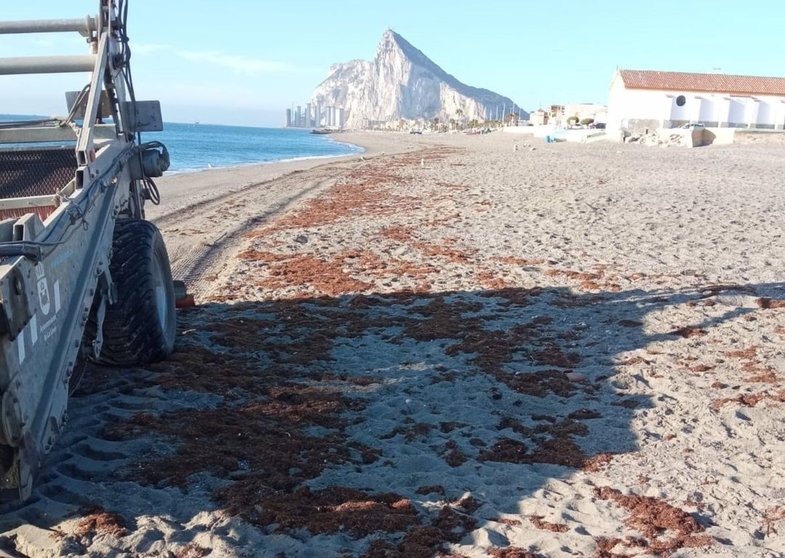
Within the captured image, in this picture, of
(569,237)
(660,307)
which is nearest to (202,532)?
(660,307)

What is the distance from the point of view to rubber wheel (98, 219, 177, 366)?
4742 mm

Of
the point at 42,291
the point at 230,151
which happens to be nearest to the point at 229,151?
the point at 230,151

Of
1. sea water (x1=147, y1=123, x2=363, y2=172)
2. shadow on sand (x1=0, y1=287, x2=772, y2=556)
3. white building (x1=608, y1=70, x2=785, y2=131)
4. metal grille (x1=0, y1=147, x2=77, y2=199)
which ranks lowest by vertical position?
sea water (x1=147, y1=123, x2=363, y2=172)

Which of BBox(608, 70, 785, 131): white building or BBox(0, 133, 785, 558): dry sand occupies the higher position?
BBox(608, 70, 785, 131): white building

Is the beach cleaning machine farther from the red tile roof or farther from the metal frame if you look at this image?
the red tile roof

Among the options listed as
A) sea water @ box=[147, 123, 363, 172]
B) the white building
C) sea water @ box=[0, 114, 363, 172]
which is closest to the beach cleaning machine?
sea water @ box=[0, 114, 363, 172]

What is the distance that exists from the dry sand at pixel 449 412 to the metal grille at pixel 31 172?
1784 mm

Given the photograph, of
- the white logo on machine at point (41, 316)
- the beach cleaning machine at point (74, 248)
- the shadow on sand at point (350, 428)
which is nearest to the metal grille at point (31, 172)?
the beach cleaning machine at point (74, 248)

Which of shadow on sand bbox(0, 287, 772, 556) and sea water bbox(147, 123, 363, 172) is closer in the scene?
shadow on sand bbox(0, 287, 772, 556)

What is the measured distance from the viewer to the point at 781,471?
4070 mm

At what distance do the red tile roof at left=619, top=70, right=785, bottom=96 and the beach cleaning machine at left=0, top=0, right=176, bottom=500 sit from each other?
52.8 m

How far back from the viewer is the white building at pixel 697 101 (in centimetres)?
5203

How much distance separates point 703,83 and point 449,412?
183ft

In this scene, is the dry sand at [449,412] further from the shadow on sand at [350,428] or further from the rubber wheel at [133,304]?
the rubber wheel at [133,304]
